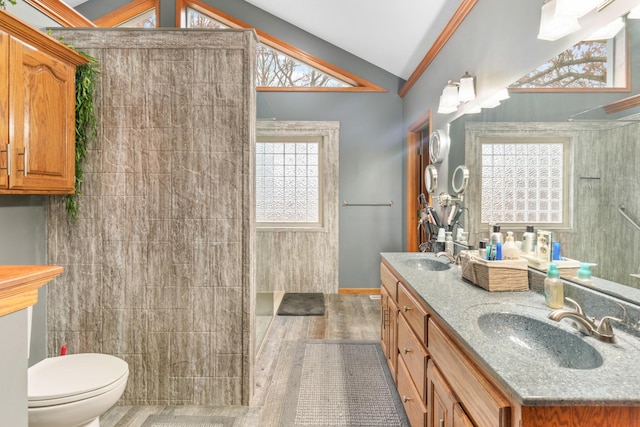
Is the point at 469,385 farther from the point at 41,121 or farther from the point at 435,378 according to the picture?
the point at 41,121

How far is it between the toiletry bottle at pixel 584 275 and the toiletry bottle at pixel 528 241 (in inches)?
12.0

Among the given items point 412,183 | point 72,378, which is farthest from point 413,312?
point 412,183

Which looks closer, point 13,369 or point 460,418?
point 13,369

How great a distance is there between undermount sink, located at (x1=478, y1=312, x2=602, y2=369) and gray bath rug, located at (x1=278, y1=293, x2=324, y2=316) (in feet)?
8.38

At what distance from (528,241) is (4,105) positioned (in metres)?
2.49

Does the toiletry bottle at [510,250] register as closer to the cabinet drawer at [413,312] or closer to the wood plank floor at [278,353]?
the cabinet drawer at [413,312]

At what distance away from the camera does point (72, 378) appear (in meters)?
1.60

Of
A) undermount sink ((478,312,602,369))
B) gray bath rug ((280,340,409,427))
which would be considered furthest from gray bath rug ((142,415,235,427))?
undermount sink ((478,312,602,369))

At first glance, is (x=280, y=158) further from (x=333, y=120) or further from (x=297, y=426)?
(x=297, y=426)

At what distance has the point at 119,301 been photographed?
2090 mm

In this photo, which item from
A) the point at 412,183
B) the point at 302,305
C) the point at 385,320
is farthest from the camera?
the point at 412,183

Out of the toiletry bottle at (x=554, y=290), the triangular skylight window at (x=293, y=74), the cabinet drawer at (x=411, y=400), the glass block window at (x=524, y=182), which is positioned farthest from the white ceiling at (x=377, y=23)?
the cabinet drawer at (x=411, y=400)

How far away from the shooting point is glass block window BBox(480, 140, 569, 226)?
1.47 metres

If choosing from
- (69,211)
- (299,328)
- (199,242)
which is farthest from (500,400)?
(299,328)
